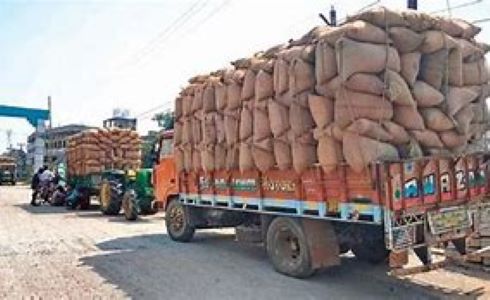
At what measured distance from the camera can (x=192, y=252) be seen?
9867 millimetres

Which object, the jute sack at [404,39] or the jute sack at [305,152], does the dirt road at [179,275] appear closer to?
the jute sack at [305,152]

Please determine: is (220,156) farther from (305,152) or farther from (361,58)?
(361,58)

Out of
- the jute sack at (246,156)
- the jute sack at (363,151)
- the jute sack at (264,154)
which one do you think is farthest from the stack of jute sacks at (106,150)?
the jute sack at (363,151)

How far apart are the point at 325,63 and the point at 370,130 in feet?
3.25

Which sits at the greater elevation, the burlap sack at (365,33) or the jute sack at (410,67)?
the burlap sack at (365,33)

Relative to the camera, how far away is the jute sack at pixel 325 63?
6.66 m

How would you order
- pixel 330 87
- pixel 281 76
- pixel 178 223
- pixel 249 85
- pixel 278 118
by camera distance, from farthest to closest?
pixel 178 223
pixel 249 85
pixel 278 118
pixel 281 76
pixel 330 87

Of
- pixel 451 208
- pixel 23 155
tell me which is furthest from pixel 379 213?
pixel 23 155

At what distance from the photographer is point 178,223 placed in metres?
11.2

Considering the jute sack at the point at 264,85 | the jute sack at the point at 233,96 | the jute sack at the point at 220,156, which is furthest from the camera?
the jute sack at the point at 220,156

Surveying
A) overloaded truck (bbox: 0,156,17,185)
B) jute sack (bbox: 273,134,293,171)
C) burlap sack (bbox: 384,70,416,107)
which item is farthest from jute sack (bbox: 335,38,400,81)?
overloaded truck (bbox: 0,156,17,185)

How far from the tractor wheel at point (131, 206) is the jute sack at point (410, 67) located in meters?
10.5

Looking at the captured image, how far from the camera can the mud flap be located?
7266 mm

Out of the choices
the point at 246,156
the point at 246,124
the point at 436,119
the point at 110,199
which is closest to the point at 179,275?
the point at 246,156
